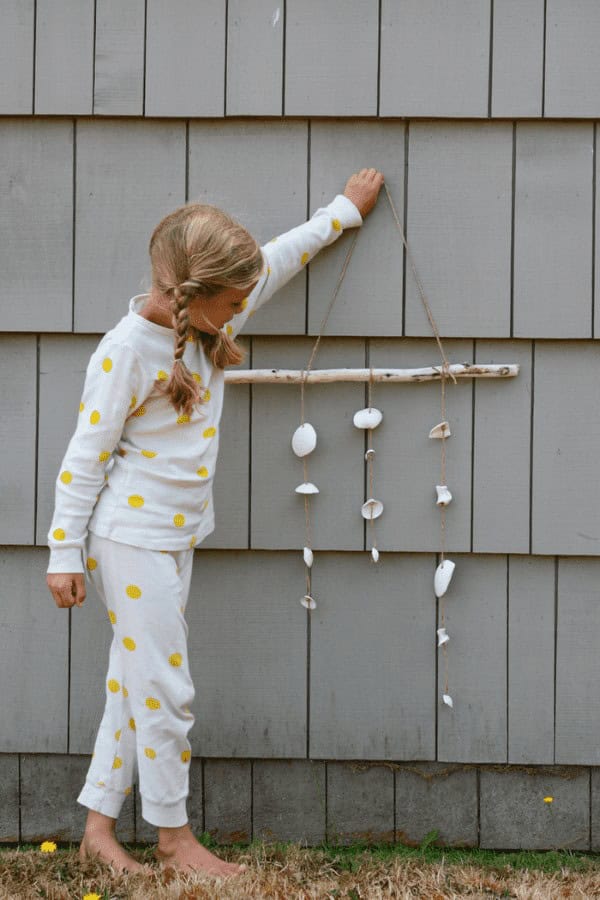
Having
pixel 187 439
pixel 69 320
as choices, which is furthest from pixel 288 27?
pixel 187 439

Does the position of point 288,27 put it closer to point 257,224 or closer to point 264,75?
point 264,75

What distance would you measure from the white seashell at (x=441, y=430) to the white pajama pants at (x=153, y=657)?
0.70m

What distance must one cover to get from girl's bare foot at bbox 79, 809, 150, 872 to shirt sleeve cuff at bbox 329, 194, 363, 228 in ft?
5.01

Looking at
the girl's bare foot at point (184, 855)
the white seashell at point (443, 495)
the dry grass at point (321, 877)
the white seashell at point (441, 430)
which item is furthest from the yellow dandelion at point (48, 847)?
the white seashell at point (441, 430)

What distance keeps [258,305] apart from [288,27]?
69 centimetres

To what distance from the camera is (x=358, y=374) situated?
8.06ft

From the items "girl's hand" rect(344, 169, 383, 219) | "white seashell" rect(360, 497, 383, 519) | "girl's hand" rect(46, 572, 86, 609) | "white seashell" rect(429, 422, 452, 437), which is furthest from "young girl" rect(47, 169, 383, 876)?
Answer: "white seashell" rect(429, 422, 452, 437)

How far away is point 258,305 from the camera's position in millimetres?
2379

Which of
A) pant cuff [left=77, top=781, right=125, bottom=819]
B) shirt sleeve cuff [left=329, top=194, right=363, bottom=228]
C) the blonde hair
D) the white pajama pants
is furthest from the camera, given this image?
shirt sleeve cuff [left=329, top=194, right=363, bottom=228]

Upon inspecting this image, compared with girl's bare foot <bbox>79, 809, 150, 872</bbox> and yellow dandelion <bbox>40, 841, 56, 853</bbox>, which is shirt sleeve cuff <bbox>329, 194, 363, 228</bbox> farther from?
yellow dandelion <bbox>40, 841, 56, 853</bbox>

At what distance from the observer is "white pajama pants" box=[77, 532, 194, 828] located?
85.0 inches

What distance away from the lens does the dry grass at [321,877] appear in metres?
2.17

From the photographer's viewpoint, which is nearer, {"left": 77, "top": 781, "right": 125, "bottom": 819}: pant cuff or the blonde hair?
the blonde hair

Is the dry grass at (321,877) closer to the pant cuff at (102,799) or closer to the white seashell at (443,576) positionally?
the pant cuff at (102,799)
